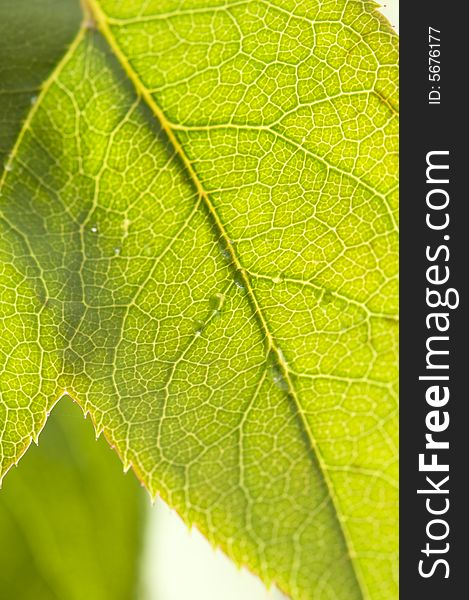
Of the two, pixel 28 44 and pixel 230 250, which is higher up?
pixel 28 44

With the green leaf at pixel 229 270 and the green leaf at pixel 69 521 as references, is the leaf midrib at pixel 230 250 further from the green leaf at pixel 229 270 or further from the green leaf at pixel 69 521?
the green leaf at pixel 69 521

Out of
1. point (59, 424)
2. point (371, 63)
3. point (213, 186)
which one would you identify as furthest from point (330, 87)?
point (59, 424)

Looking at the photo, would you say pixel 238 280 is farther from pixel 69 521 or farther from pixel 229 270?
pixel 69 521

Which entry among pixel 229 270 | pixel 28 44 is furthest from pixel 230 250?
pixel 28 44

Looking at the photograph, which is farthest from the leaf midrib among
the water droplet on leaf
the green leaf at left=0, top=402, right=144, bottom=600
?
the green leaf at left=0, top=402, right=144, bottom=600

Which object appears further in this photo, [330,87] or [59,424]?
[59,424]

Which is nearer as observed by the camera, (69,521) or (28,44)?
(28,44)

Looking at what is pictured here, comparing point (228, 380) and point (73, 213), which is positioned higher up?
point (73, 213)

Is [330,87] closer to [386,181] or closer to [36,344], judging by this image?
[386,181]
